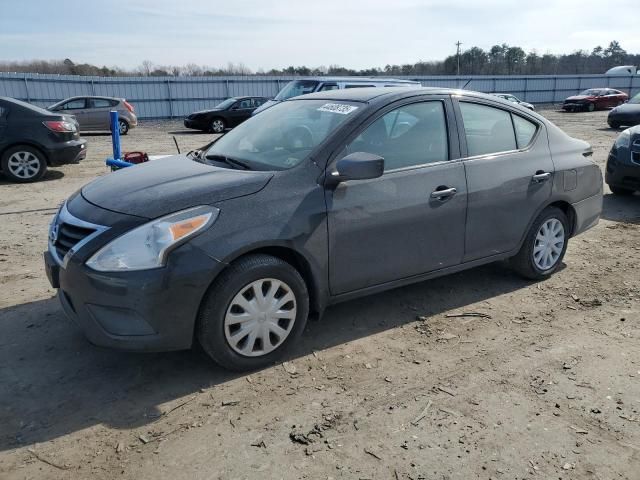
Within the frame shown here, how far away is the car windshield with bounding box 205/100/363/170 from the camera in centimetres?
365

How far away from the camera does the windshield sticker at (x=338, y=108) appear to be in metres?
3.79

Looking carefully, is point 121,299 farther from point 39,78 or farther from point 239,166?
point 39,78

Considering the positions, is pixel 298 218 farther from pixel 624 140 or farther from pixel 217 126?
pixel 217 126

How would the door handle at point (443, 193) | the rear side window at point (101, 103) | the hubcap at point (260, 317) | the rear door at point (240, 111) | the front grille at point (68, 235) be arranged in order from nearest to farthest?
the front grille at point (68, 235), the hubcap at point (260, 317), the door handle at point (443, 193), the rear side window at point (101, 103), the rear door at point (240, 111)

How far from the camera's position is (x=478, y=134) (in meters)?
4.28

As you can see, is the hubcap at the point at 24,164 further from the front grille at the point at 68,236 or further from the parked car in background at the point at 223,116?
the parked car in background at the point at 223,116

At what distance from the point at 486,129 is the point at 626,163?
15.9 ft

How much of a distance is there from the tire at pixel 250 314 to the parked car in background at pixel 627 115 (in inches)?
803

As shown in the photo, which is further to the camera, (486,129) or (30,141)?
(30,141)

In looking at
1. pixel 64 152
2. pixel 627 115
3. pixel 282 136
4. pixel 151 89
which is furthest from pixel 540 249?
pixel 151 89

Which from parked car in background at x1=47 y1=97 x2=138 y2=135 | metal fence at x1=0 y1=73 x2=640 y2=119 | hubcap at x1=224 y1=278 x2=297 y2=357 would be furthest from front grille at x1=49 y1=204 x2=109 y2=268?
metal fence at x1=0 y1=73 x2=640 y2=119

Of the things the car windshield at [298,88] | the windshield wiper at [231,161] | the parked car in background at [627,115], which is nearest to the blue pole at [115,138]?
the windshield wiper at [231,161]

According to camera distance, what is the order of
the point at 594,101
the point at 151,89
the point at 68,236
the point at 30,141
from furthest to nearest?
the point at 594,101 → the point at 151,89 → the point at 30,141 → the point at 68,236

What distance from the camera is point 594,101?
102 feet
